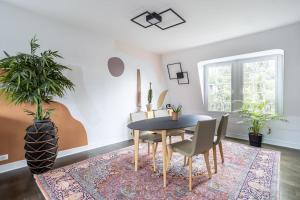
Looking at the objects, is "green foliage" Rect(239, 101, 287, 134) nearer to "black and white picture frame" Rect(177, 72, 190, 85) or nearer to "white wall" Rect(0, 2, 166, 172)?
"black and white picture frame" Rect(177, 72, 190, 85)

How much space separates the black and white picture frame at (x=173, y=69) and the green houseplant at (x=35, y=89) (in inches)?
127

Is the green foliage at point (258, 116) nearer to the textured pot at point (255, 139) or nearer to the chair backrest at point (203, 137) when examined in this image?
the textured pot at point (255, 139)

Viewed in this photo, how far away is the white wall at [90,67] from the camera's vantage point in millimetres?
2672

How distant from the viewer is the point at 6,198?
1.91 meters

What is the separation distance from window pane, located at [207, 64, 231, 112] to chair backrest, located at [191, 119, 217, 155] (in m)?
2.61

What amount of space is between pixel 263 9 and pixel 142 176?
3.02 metres

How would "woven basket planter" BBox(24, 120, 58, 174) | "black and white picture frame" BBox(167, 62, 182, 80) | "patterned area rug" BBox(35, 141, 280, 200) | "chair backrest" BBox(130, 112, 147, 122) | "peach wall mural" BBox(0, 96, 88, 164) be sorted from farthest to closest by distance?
"black and white picture frame" BBox(167, 62, 182, 80) < "chair backrest" BBox(130, 112, 147, 122) < "peach wall mural" BBox(0, 96, 88, 164) < "woven basket planter" BBox(24, 120, 58, 174) < "patterned area rug" BBox(35, 141, 280, 200)

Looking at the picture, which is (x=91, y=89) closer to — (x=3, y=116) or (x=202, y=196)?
(x=3, y=116)

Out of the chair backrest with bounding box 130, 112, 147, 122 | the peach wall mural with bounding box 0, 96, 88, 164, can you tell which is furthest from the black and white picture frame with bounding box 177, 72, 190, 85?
the peach wall mural with bounding box 0, 96, 88, 164

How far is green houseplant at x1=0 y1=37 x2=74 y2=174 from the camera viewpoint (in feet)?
7.18

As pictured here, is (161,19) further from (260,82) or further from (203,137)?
(260,82)

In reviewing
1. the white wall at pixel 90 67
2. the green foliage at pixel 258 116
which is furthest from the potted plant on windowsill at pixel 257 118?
the white wall at pixel 90 67

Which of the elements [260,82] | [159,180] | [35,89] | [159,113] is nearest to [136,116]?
[159,113]

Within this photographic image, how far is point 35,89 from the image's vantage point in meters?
2.33
